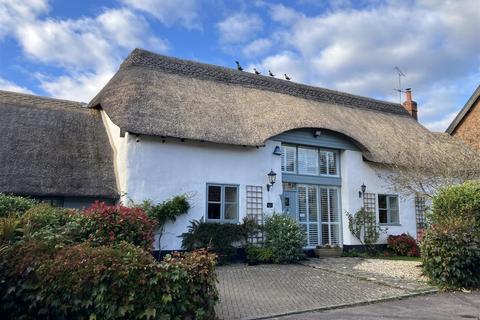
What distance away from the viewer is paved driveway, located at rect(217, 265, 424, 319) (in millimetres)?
7879

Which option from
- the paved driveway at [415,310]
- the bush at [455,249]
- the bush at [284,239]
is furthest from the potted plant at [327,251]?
the paved driveway at [415,310]

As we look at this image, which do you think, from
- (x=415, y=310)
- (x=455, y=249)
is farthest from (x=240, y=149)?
(x=415, y=310)

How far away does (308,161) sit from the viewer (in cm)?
1689

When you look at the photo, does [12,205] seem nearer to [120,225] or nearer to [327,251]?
[120,225]

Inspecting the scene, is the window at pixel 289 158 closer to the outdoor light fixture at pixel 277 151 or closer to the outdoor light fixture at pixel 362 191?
→ the outdoor light fixture at pixel 277 151

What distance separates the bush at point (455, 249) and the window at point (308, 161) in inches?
246

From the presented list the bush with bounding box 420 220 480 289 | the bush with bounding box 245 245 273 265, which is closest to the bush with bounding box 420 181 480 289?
the bush with bounding box 420 220 480 289

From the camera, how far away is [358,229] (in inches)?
661

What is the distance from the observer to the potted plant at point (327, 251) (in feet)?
52.3

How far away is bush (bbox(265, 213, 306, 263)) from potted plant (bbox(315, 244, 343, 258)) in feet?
5.46

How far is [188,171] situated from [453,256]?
8226 mm

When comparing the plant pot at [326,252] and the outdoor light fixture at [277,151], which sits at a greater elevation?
the outdoor light fixture at [277,151]

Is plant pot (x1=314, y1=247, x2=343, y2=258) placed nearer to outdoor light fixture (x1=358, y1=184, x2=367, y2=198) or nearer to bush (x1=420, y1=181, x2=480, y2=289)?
outdoor light fixture (x1=358, y1=184, x2=367, y2=198)

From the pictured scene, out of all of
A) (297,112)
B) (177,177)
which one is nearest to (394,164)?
(297,112)
